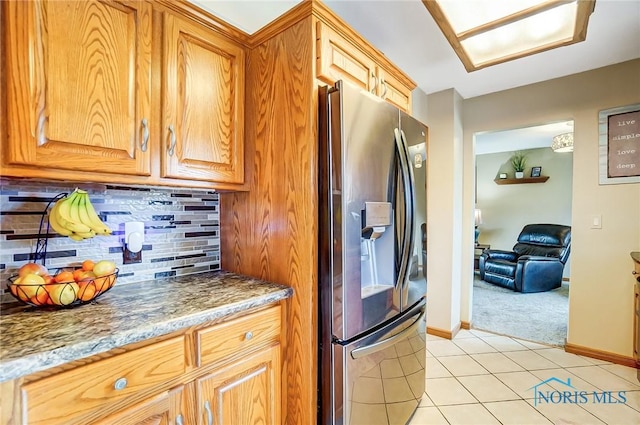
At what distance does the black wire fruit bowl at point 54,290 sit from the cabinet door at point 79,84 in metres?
0.38

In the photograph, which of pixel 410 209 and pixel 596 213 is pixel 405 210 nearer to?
pixel 410 209

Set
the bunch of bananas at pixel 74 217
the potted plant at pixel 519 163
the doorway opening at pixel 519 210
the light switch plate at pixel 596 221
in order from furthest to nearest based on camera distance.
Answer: the potted plant at pixel 519 163 < the doorway opening at pixel 519 210 < the light switch plate at pixel 596 221 < the bunch of bananas at pixel 74 217

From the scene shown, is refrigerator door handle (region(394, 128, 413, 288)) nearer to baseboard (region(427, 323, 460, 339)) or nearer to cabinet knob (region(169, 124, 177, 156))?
cabinet knob (region(169, 124, 177, 156))

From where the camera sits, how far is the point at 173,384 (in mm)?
919

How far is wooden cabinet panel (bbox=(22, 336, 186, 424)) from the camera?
0.68 meters

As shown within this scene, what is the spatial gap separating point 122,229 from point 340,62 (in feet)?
4.13

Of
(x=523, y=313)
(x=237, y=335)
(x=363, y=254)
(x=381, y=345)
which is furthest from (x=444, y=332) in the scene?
(x=237, y=335)

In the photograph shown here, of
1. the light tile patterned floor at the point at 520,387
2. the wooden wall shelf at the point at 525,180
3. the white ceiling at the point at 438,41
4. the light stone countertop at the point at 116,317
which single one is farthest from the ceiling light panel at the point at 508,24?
the wooden wall shelf at the point at 525,180

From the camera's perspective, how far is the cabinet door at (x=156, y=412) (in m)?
0.81

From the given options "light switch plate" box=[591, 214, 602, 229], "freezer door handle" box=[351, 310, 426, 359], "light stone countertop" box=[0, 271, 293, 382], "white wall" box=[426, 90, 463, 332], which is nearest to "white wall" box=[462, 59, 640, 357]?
"light switch plate" box=[591, 214, 602, 229]

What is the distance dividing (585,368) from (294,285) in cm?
258

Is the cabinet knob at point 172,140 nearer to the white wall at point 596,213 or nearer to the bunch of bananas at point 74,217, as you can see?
the bunch of bananas at point 74,217

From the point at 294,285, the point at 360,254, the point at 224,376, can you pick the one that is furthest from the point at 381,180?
the point at 224,376

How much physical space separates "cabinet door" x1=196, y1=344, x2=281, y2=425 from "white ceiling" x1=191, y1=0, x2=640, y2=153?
172cm
